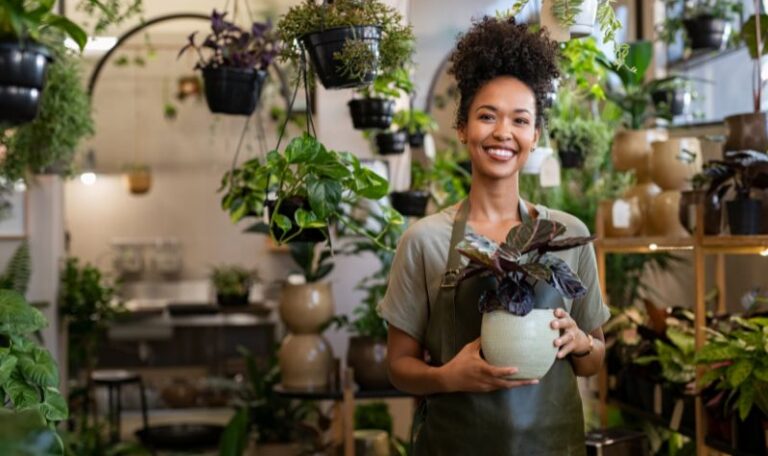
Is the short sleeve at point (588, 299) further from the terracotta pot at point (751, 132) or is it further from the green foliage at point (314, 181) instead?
the terracotta pot at point (751, 132)

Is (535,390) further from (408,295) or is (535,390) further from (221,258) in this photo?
(221,258)

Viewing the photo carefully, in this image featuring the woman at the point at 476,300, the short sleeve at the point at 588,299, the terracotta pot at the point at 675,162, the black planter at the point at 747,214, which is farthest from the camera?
the terracotta pot at the point at 675,162

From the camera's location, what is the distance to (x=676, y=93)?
505 cm

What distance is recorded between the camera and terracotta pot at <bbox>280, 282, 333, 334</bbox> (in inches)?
181

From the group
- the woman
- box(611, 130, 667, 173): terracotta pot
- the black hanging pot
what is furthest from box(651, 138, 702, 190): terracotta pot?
the woman

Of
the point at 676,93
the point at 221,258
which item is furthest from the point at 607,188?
the point at 221,258

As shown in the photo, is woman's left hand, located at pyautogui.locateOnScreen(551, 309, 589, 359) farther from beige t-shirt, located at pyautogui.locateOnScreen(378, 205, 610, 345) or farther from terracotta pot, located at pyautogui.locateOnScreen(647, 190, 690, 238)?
terracotta pot, located at pyautogui.locateOnScreen(647, 190, 690, 238)

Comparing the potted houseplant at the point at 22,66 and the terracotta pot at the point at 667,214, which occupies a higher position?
the potted houseplant at the point at 22,66

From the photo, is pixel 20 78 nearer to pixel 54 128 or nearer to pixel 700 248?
pixel 700 248

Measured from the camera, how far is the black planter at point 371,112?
4004 mm

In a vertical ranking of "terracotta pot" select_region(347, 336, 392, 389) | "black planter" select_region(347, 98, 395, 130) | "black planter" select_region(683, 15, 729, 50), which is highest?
"black planter" select_region(683, 15, 729, 50)

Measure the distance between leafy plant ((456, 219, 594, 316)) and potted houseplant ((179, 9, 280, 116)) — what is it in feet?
5.84

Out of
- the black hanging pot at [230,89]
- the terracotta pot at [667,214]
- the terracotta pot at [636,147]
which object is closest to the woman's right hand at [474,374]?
the black hanging pot at [230,89]

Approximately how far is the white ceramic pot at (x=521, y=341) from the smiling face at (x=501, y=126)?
0.30m
